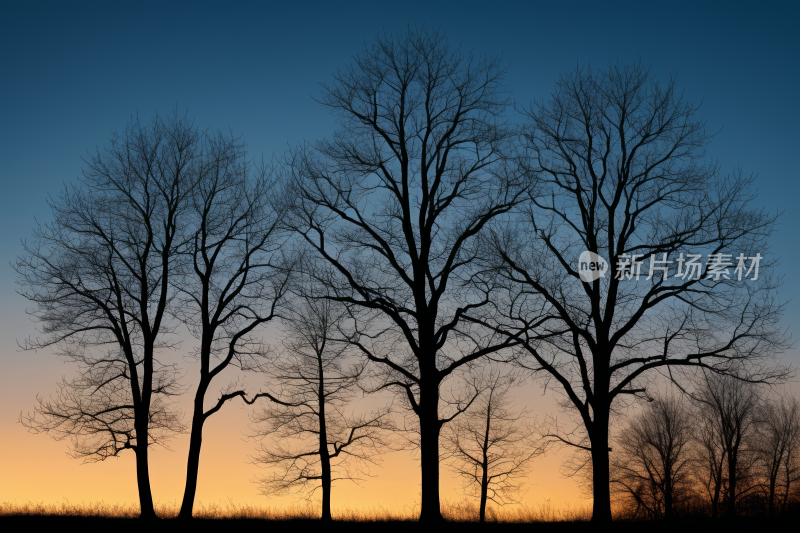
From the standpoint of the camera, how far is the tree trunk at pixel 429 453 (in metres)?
16.9

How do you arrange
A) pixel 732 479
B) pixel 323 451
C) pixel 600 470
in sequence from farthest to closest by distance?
1. pixel 732 479
2. pixel 323 451
3. pixel 600 470

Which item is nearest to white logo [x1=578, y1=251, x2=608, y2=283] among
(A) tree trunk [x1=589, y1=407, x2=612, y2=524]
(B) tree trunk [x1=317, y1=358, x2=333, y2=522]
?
(A) tree trunk [x1=589, y1=407, x2=612, y2=524]

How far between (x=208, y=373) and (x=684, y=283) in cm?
1585

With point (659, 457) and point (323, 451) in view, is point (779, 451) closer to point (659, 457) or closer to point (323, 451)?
point (659, 457)

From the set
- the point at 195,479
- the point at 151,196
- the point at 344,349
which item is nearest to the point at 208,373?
the point at 195,479

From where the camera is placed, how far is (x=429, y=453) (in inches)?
682

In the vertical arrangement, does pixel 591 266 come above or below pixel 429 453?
above

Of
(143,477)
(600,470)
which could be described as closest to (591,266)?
(600,470)

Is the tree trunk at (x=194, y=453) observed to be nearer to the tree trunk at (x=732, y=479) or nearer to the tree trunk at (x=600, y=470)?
the tree trunk at (x=600, y=470)

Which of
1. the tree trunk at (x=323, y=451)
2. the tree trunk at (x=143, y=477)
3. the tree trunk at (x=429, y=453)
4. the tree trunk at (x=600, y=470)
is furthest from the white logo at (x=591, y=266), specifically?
the tree trunk at (x=143, y=477)

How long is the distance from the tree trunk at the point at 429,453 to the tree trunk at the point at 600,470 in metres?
4.88

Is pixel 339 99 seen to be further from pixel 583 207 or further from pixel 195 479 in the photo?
pixel 195 479

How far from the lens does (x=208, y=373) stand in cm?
2000

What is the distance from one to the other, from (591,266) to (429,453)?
7.96m
